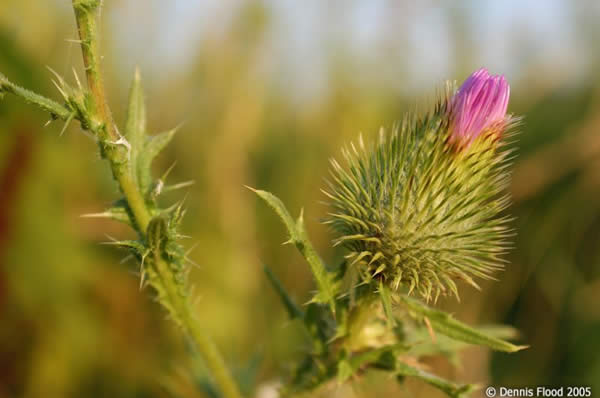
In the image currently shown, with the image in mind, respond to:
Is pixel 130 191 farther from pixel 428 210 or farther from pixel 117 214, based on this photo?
pixel 428 210

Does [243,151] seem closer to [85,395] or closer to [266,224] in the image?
[266,224]

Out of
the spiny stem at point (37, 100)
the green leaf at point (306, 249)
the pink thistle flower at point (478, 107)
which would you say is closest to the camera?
the spiny stem at point (37, 100)

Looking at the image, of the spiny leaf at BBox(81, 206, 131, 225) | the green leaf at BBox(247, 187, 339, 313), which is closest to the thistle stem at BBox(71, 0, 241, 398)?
the spiny leaf at BBox(81, 206, 131, 225)

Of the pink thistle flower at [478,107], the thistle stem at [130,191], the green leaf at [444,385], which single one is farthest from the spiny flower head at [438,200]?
the thistle stem at [130,191]

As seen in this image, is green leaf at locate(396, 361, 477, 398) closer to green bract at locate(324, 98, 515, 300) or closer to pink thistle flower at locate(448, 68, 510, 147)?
green bract at locate(324, 98, 515, 300)

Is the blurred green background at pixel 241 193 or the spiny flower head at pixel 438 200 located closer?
the spiny flower head at pixel 438 200

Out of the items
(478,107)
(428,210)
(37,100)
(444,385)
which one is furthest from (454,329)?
(37,100)

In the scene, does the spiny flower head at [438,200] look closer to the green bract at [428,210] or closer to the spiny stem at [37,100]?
the green bract at [428,210]
